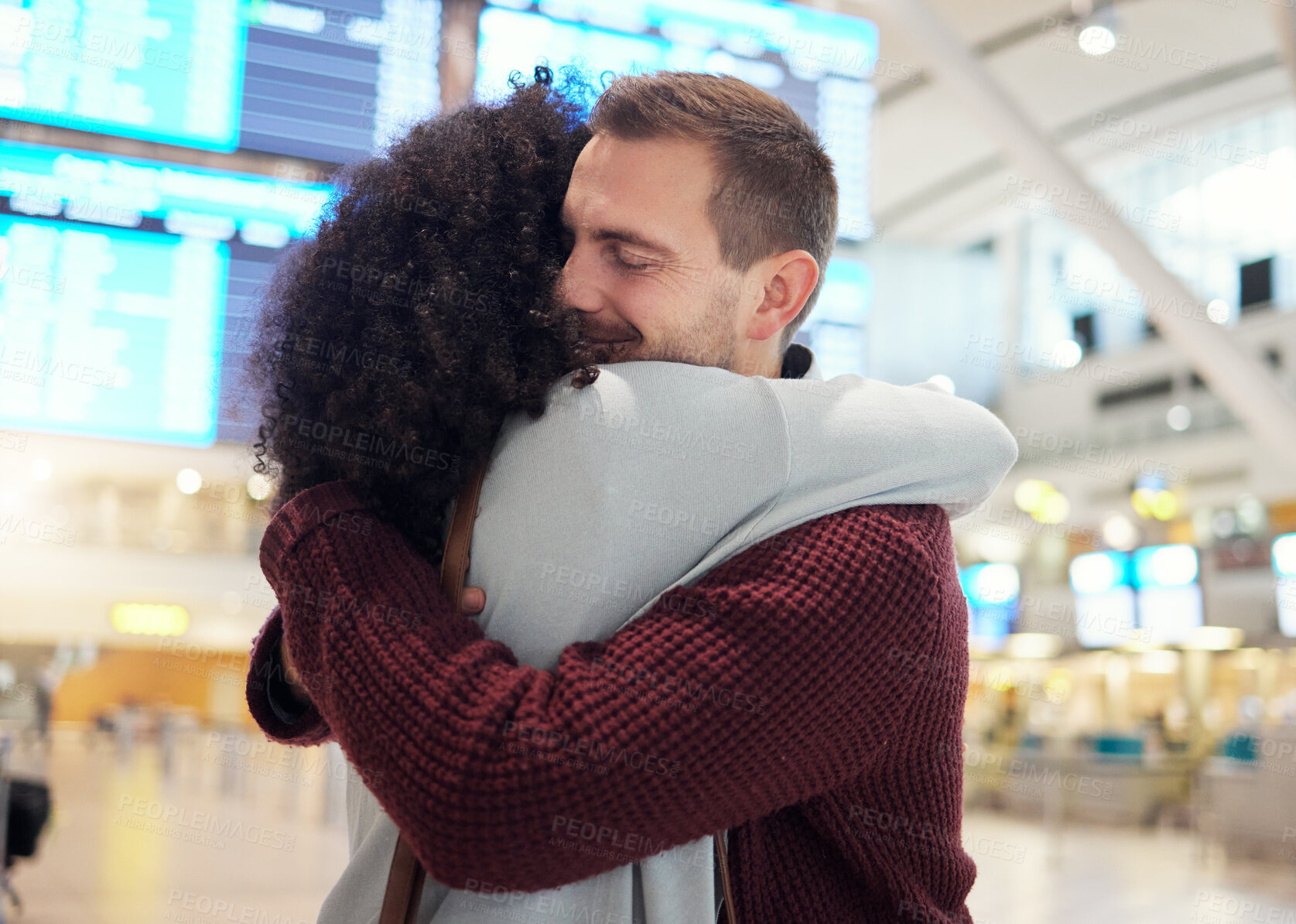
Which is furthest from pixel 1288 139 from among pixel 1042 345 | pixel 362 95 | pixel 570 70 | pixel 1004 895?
pixel 570 70

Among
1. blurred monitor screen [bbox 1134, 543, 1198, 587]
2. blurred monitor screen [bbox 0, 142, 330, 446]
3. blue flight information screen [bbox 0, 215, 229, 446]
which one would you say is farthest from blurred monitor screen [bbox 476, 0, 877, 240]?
blurred monitor screen [bbox 1134, 543, 1198, 587]

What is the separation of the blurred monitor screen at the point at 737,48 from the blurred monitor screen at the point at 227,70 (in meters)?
0.32

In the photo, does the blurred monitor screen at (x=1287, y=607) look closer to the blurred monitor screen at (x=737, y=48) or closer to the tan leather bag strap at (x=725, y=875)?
the blurred monitor screen at (x=737, y=48)

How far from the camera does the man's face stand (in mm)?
1319

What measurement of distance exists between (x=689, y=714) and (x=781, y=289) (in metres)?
0.63

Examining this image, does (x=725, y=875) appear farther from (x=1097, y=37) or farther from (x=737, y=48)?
(x=1097, y=37)

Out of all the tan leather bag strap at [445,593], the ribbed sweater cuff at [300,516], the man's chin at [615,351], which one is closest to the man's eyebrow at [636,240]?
the man's chin at [615,351]

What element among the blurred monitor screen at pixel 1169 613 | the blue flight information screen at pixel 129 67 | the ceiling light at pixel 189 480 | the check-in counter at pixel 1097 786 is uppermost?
the blue flight information screen at pixel 129 67

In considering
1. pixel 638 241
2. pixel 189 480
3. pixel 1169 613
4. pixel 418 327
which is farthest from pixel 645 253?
pixel 1169 613

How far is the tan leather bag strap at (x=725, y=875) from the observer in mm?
1188

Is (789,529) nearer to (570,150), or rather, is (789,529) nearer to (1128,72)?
(570,150)

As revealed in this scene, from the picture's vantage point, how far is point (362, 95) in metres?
3.74

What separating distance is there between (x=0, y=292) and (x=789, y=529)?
117 inches

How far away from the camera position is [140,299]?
11.1 ft
